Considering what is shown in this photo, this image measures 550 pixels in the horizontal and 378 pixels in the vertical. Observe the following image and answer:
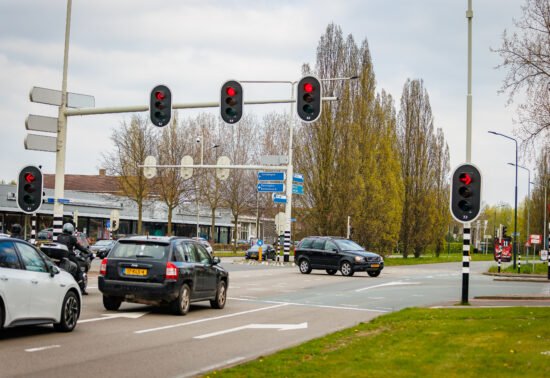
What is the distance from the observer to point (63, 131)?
23.0 meters

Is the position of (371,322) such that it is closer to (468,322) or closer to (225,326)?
(468,322)

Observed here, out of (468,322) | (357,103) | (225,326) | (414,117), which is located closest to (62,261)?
(225,326)

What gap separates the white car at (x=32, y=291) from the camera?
37.3 ft

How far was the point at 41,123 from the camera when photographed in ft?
73.5

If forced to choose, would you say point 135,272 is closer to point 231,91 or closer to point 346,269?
point 231,91

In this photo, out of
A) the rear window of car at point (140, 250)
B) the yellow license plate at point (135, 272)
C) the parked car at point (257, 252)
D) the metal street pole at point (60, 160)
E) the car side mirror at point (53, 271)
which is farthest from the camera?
the parked car at point (257, 252)

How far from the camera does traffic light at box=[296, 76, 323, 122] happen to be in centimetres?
2159

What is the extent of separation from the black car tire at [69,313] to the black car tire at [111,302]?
346 cm

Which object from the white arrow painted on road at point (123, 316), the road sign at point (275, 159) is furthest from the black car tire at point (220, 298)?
the road sign at point (275, 159)

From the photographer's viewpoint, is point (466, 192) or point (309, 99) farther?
point (309, 99)

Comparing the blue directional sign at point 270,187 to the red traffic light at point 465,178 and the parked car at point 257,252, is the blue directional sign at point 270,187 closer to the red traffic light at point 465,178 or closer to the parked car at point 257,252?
the parked car at point 257,252

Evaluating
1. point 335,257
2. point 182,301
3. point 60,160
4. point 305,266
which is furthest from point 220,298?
point 305,266

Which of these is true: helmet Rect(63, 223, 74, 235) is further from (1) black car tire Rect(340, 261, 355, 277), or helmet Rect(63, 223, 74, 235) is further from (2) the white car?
(1) black car tire Rect(340, 261, 355, 277)

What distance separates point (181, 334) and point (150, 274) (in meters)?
3.07
